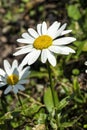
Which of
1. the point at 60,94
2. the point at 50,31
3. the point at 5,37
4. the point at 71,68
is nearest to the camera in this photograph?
the point at 50,31

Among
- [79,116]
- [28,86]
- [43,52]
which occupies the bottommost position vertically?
[79,116]

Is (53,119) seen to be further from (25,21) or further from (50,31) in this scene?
(25,21)

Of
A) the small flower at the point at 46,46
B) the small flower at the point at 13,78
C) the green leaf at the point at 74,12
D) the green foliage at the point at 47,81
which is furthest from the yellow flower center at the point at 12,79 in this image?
the green leaf at the point at 74,12

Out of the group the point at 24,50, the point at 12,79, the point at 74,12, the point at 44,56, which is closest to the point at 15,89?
the point at 12,79

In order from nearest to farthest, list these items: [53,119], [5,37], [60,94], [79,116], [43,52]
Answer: [43,52] < [53,119] < [79,116] < [60,94] < [5,37]

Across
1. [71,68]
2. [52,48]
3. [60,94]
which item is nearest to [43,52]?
[52,48]

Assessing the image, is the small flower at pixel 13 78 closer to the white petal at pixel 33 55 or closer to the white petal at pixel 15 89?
the white petal at pixel 15 89

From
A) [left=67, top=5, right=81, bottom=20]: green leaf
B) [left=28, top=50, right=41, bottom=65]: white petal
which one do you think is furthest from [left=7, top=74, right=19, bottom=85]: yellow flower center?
[left=67, top=5, right=81, bottom=20]: green leaf
